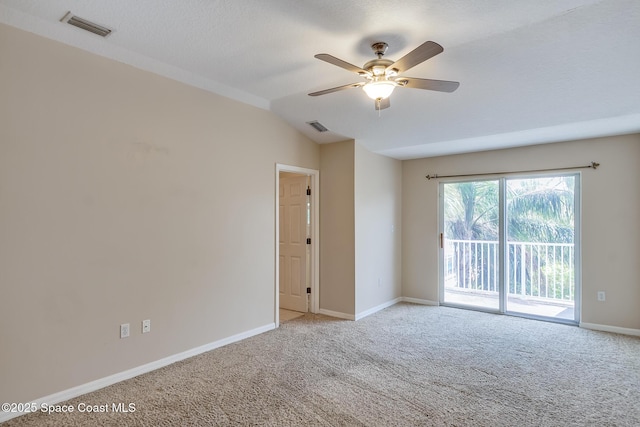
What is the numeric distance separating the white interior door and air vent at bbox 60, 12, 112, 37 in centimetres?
292

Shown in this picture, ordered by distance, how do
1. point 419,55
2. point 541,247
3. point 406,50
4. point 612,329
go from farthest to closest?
point 541,247 < point 612,329 < point 406,50 < point 419,55

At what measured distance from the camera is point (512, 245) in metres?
4.96

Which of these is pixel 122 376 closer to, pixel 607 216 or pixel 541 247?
pixel 541 247

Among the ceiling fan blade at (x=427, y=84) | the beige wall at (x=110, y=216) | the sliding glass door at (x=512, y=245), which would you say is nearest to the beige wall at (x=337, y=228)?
the beige wall at (x=110, y=216)

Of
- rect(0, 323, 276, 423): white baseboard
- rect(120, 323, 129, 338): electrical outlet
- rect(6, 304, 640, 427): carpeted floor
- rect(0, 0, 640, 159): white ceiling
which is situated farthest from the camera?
rect(120, 323, 129, 338): electrical outlet

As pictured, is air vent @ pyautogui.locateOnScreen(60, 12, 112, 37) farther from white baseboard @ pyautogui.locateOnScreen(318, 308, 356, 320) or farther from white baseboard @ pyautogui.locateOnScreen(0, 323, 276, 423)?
white baseboard @ pyautogui.locateOnScreen(318, 308, 356, 320)

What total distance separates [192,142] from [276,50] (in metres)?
1.28

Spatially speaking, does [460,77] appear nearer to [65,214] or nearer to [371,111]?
[371,111]

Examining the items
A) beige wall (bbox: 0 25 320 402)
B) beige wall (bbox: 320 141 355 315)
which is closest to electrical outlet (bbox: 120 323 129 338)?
beige wall (bbox: 0 25 320 402)

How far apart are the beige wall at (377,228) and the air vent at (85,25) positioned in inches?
119

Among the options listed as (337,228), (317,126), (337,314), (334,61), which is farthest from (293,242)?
(334,61)

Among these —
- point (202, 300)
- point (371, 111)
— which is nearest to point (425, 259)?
point (371, 111)

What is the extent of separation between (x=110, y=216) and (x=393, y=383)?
106 inches

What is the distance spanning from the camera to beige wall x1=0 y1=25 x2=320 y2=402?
241cm
